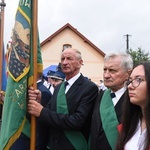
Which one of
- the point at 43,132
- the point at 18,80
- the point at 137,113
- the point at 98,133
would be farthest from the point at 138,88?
the point at 43,132

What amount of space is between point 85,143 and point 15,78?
1.02 m

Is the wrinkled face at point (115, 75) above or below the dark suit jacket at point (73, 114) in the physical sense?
above

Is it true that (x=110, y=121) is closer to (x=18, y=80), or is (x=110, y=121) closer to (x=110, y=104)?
(x=110, y=104)

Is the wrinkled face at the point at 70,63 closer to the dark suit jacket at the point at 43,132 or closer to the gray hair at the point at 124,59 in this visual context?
the gray hair at the point at 124,59

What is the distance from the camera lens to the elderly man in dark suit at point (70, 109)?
3730 millimetres

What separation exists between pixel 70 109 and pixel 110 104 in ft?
1.61

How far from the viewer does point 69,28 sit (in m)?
35.0

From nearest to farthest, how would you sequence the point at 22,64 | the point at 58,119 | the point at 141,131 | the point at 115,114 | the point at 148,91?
1. the point at 148,91
2. the point at 141,131
3. the point at 115,114
4. the point at 58,119
5. the point at 22,64

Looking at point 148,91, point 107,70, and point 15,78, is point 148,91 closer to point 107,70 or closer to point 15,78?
point 107,70

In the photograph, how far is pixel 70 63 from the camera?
3.90 meters

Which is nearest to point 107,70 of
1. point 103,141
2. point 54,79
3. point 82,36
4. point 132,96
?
point 103,141

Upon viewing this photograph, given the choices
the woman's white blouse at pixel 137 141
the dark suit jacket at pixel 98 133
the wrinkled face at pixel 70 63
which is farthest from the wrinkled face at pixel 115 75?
the woman's white blouse at pixel 137 141

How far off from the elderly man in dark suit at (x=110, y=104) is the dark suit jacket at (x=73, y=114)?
0.15 m

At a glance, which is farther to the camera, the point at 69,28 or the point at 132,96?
the point at 69,28
